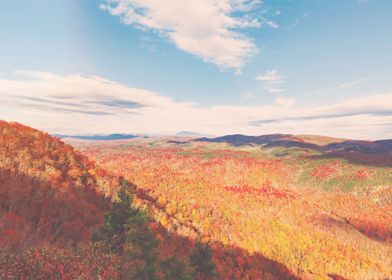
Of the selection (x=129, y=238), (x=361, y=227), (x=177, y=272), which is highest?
(x=129, y=238)

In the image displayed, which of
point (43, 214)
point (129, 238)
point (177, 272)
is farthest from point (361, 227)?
point (43, 214)

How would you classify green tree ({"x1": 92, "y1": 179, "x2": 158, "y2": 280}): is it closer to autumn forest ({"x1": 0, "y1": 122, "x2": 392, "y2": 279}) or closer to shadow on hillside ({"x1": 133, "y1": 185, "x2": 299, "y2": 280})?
autumn forest ({"x1": 0, "y1": 122, "x2": 392, "y2": 279})

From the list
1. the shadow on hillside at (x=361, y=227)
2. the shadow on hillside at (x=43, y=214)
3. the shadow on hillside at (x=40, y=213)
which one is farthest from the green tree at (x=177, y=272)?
the shadow on hillside at (x=361, y=227)

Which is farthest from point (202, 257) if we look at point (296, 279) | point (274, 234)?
point (274, 234)

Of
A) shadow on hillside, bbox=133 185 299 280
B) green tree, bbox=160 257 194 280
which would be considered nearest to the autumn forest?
green tree, bbox=160 257 194 280

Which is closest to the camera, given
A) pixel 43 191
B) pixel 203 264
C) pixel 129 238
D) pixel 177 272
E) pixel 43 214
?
pixel 177 272

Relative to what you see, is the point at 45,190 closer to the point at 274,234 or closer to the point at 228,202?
the point at 274,234

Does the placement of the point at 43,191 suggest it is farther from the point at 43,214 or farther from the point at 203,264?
the point at 203,264

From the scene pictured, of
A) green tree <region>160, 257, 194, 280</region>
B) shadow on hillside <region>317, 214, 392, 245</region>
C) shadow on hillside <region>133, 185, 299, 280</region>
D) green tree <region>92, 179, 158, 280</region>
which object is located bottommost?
shadow on hillside <region>317, 214, 392, 245</region>

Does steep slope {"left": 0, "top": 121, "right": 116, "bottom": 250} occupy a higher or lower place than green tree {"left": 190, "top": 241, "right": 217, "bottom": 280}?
higher

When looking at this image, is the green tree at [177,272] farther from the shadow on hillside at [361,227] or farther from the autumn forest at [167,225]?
the shadow on hillside at [361,227]

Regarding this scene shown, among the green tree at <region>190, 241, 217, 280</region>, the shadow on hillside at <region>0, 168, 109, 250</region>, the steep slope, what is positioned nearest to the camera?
the shadow on hillside at <region>0, 168, 109, 250</region>

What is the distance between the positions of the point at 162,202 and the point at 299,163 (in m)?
86.9

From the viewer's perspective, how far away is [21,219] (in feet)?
38.7
